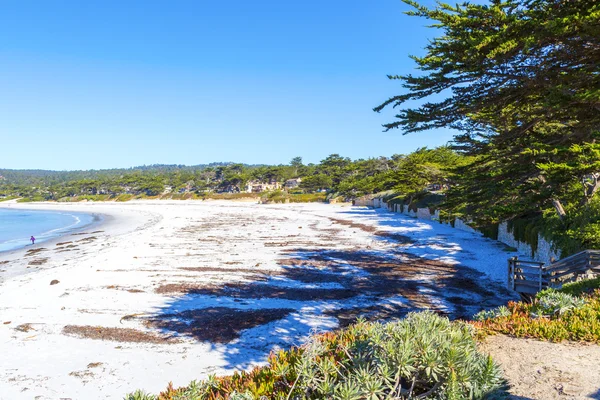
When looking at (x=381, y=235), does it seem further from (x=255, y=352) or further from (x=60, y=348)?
(x=60, y=348)

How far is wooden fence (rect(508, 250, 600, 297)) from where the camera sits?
411 inches

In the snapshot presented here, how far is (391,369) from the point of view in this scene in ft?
11.5

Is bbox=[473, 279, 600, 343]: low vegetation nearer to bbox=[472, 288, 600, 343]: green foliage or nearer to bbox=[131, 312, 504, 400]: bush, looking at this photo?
bbox=[472, 288, 600, 343]: green foliage

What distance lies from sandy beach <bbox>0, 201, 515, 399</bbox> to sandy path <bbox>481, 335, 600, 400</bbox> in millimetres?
4420

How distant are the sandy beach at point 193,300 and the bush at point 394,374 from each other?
4.37 meters

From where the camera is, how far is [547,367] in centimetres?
490

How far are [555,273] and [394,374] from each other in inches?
406

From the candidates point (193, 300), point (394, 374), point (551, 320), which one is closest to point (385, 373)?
point (394, 374)

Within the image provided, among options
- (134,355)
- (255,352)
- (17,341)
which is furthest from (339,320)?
(17,341)

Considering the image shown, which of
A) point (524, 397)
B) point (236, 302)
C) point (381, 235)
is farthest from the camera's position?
point (381, 235)

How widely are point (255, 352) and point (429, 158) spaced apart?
44035 millimetres

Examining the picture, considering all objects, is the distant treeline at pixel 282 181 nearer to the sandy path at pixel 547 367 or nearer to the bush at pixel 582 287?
the bush at pixel 582 287

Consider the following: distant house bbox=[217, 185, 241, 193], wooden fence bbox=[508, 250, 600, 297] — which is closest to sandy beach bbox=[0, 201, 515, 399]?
wooden fence bbox=[508, 250, 600, 297]

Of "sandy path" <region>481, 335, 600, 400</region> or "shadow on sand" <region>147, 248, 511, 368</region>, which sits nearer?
"sandy path" <region>481, 335, 600, 400</region>
